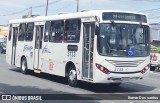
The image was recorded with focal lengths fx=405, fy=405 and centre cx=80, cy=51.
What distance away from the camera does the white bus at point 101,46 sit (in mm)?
14680

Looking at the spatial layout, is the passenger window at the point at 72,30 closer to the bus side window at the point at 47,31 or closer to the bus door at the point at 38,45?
the bus side window at the point at 47,31

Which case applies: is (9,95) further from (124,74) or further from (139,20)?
(139,20)

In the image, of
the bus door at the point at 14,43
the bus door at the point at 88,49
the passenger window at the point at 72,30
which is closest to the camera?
the bus door at the point at 88,49

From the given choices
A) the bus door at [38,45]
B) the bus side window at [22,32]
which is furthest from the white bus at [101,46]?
the bus side window at [22,32]

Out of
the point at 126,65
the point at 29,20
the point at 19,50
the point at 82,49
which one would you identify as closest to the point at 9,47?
the point at 19,50

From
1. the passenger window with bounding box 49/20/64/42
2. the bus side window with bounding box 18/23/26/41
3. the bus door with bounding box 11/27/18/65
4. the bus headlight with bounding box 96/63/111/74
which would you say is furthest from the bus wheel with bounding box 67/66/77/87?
the bus door with bounding box 11/27/18/65

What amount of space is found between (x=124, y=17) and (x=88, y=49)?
182 cm

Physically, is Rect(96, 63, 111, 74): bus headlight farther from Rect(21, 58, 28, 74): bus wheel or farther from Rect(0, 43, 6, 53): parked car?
Rect(0, 43, 6, 53): parked car

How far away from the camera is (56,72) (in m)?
17.9

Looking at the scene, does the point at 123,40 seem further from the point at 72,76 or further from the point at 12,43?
the point at 12,43

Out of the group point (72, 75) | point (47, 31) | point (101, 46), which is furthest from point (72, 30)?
point (47, 31)

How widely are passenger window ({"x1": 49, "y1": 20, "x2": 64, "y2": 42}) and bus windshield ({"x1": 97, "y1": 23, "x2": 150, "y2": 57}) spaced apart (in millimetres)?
3273

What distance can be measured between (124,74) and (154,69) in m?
17.8

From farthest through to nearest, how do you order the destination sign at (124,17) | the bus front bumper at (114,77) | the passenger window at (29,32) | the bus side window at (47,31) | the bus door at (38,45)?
the passenger window at (29,32) → the bus door at (38,45) → the bus side window at (47,31) → the destination sign at (124,17) → the bus front bumper at (114,77)
